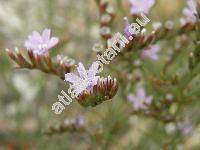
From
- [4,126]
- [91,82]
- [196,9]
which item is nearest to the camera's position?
[91,82]

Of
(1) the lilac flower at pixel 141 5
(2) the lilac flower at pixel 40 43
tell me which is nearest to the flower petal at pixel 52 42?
(2) the lilac flower at pixel 40 43

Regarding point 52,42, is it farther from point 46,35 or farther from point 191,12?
point 191,12

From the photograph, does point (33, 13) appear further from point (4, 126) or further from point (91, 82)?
point (91, 82)

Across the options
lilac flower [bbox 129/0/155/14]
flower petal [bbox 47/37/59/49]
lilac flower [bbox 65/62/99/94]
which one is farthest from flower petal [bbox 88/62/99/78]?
lilac flower [bbox 129/0/155/14]

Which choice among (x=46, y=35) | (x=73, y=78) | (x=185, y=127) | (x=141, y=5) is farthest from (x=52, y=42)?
(x=185, y=127)

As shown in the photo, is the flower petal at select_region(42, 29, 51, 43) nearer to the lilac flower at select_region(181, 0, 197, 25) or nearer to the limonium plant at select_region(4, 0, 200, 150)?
the limonium plant at select_region(4, 0, 200, 150)

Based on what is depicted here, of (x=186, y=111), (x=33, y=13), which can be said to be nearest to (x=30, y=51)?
Result: (x=186, y=111)
